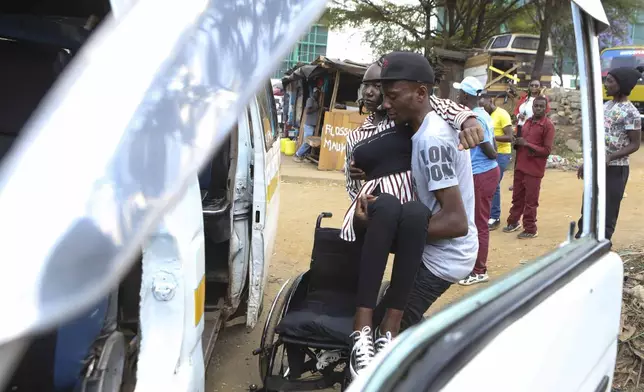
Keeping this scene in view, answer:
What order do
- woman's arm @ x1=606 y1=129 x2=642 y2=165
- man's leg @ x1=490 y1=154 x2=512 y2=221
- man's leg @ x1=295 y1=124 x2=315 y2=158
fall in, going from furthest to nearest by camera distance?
man's leg @ x1=295 y1=124 x2=315 y2=158 < man's leg @ x1=490 y1=154 x2=512 y2=221 < woman's arm @ x1=606 y1=129 x2=642 y2=165

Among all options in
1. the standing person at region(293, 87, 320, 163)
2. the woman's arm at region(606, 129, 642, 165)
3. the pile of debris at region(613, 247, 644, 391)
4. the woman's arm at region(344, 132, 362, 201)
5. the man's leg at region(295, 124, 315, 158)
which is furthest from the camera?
the standing person at region(293, 87, 320, 163)

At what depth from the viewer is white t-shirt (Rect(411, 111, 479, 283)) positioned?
2.31 metres

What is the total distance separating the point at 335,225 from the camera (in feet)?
24.6

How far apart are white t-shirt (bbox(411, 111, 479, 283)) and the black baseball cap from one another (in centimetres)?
17

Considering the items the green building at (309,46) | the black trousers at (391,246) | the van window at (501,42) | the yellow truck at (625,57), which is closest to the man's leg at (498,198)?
the black trousers at (391,246)

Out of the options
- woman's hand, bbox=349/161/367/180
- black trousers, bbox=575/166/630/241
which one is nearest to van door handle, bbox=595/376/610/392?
woman's hand, bbox=349/161/367/180

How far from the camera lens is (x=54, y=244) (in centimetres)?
62

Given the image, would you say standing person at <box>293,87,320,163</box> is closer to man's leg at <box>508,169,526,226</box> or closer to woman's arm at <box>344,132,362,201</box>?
man's leg at <box>508,169,526,226</box>

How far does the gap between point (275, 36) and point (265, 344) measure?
2320 mm

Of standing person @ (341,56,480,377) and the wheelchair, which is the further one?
the wheelchair

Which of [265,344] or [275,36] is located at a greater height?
[275,36]

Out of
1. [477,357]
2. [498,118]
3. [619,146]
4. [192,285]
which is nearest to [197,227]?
[192,285]

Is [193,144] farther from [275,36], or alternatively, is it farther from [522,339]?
[522,339]

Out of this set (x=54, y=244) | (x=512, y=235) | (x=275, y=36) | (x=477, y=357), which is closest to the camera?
(x=54, y=244)
